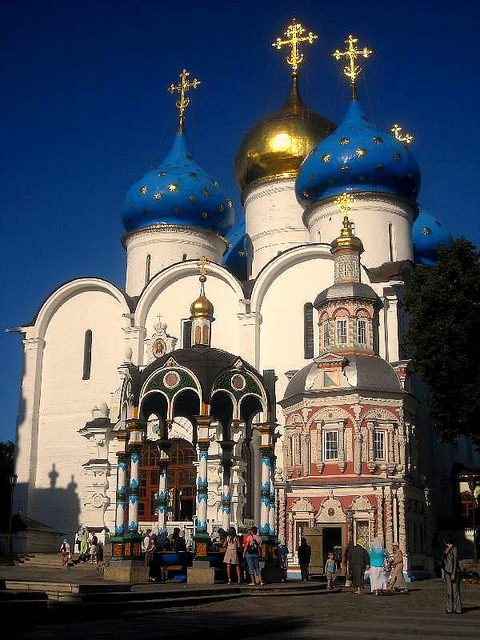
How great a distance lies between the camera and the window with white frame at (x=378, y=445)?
74.4 feet

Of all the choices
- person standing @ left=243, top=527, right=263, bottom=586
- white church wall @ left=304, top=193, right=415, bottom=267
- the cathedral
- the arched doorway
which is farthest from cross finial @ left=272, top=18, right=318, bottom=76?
person standing @ left=243, top=527, right=263, bottom=586

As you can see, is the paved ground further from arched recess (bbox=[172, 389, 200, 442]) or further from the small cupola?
the small cupola

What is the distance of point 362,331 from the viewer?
24.9 meters

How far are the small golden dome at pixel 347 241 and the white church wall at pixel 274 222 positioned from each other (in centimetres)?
504

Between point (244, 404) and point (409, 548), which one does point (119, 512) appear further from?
point (409, 548)

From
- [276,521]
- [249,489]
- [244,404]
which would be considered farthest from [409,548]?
[244,404]

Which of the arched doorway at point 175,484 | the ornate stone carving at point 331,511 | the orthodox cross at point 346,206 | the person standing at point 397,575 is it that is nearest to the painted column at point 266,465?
the person standing at point 397,575

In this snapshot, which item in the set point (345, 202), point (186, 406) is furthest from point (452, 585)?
point (345, 202)

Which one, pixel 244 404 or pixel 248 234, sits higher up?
pixel 248 234

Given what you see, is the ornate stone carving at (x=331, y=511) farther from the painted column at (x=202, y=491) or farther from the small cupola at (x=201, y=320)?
the painted column at (x=202, y=491)

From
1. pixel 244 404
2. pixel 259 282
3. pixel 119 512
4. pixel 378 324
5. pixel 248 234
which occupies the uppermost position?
pixel 248 234

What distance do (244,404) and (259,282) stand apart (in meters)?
9.71

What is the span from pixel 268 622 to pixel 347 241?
17215 mm

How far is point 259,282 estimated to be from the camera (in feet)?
90.7
